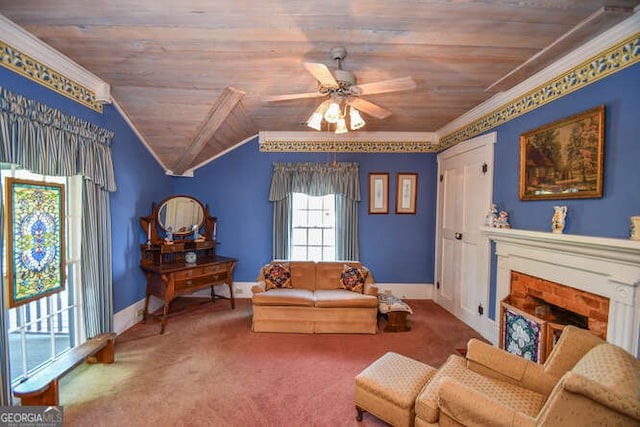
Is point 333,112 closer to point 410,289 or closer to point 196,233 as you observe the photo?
point 196,233

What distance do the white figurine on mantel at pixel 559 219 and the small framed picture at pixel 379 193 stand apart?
242 cm

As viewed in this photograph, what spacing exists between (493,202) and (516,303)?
3.64 ft

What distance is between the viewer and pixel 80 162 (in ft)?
7.91

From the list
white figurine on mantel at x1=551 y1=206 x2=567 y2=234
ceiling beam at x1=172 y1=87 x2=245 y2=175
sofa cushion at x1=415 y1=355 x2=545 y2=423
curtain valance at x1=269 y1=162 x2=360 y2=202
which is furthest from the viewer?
curtain valance at x1=269 y1=162 x2=360 y2=202

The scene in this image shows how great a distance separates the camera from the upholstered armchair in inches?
41.3

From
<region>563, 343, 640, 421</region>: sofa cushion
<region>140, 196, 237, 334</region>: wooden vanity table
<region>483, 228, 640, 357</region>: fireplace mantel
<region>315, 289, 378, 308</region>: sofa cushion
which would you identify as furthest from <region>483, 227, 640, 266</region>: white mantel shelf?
<region>140, 196, 237, 334</region>: wooden vanity table

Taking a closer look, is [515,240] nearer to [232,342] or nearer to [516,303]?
[516,303]

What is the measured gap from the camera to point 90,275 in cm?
258

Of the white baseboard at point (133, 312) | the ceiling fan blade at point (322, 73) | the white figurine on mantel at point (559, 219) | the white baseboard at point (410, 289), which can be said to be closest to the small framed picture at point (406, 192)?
the white baseboard at point (410, 289)

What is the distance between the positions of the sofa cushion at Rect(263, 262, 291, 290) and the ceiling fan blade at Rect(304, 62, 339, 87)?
94.5 inches

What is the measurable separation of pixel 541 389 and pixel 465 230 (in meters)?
2.20

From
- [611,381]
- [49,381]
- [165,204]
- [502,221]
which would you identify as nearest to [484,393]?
[611,381]

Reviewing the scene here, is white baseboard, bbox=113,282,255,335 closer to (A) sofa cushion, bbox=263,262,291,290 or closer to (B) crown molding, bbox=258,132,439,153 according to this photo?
(A) sofa cushion, bbox=263,262,291,290

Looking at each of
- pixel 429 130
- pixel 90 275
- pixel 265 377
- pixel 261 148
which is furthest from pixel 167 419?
pixel 429 130
